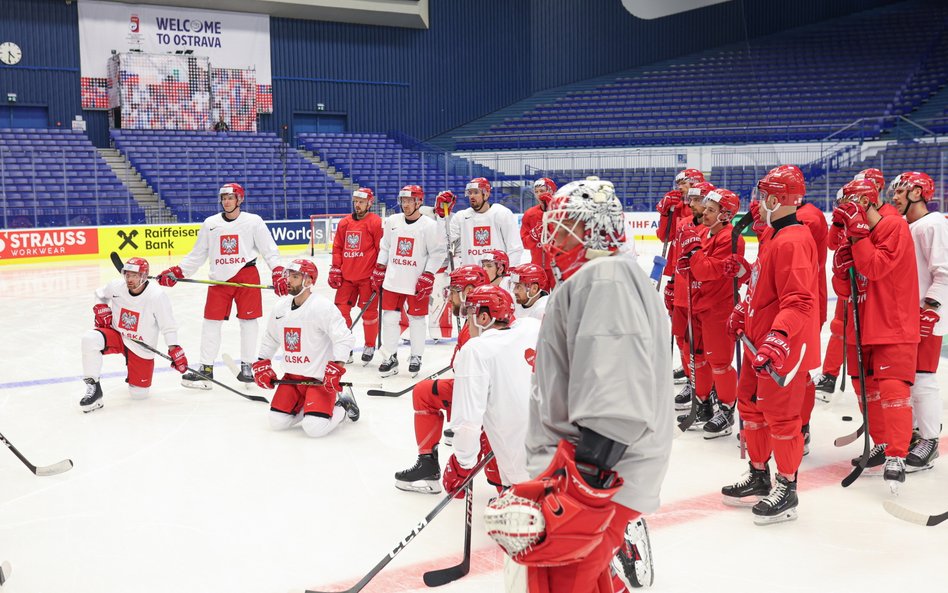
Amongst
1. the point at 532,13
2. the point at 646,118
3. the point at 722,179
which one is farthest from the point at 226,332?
the point at 532,13

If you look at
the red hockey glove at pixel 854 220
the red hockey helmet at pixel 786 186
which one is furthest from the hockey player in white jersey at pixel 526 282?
the red hockey glove at pixel 854 220

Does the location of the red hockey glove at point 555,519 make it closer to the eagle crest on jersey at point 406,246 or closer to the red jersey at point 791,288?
the red jersey at point 791,288

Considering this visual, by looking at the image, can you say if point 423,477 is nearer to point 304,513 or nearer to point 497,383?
point 304,513

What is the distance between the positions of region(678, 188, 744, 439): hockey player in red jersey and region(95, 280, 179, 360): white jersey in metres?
3.66

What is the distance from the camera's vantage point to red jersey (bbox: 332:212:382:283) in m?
7.88

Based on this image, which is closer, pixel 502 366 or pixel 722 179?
pixel 502 366

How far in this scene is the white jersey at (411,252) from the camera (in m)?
7.57

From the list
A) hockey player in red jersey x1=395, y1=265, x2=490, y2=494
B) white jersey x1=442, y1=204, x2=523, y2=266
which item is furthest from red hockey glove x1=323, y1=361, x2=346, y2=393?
white jersey x1=442, y1=204, x2=523, y2=266

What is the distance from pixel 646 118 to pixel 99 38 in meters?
15.6

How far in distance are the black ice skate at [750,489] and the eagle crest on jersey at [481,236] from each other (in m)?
3.77

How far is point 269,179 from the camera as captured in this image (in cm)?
2169

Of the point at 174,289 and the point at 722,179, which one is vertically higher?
the point at 722,179

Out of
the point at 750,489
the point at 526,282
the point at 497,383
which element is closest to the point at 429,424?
the point at 526,282

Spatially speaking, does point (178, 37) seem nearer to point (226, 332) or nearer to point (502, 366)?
point (226, 332)
